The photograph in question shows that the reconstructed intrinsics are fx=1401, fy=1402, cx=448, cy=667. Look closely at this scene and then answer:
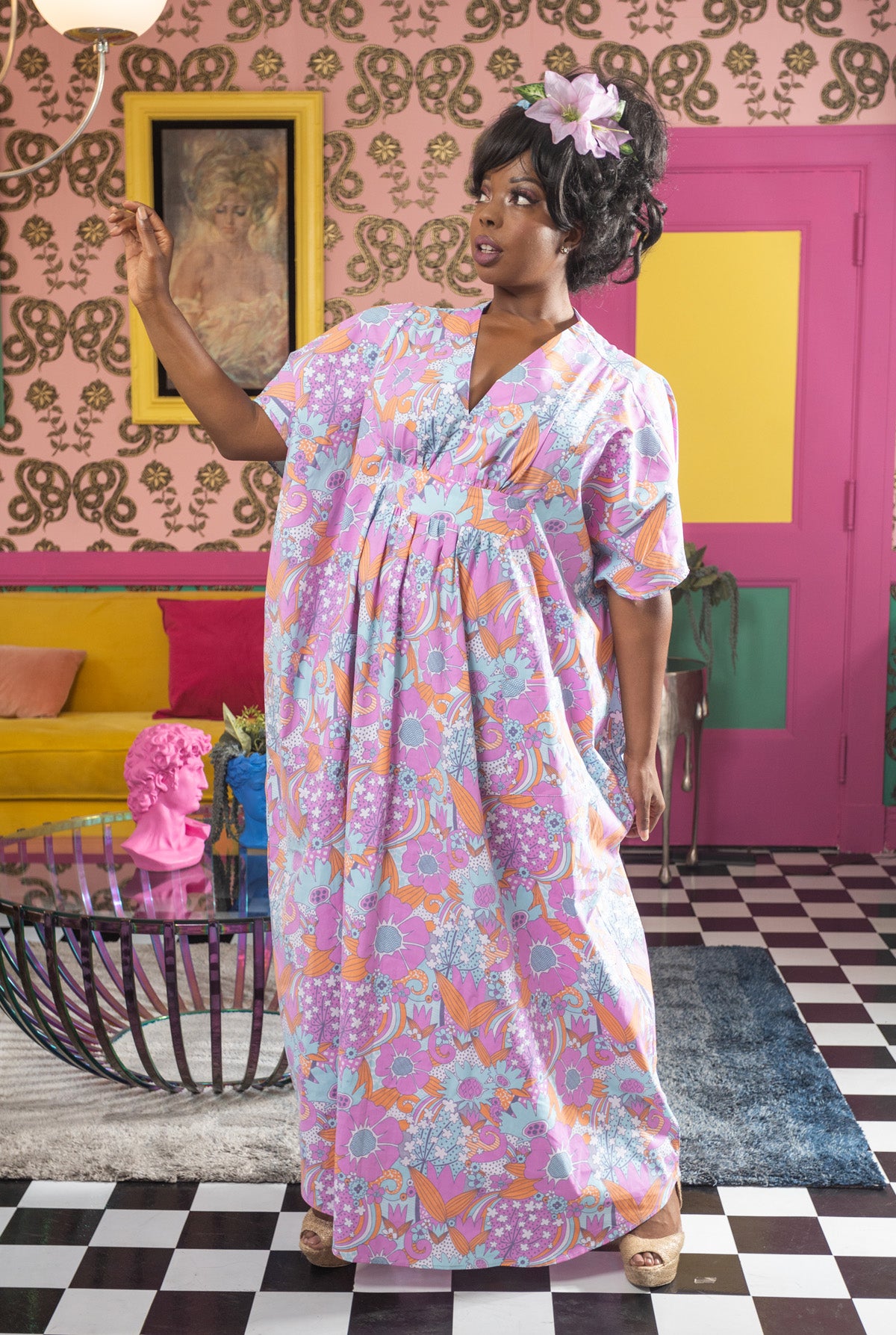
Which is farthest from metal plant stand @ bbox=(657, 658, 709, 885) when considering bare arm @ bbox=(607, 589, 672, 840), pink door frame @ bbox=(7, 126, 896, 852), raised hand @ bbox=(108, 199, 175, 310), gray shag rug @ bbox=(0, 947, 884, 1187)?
raised hand @ bbox=(108, 199, 175, 310)

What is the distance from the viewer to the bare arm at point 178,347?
188 centimetres

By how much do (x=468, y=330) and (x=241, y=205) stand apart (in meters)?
2.89

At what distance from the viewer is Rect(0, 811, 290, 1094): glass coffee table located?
96.8 inches

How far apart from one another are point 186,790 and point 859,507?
265 centimetres

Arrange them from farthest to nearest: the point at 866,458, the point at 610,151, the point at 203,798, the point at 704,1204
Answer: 1. the point at 866,458
2. the point at 203,798
3. the point at 704,1204
4. the point at 610,151

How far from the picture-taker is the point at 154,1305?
2.04 m

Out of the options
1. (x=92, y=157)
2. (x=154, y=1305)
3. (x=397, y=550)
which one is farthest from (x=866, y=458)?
(x=154, y=1305)

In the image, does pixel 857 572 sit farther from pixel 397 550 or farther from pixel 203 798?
pixel 397 550

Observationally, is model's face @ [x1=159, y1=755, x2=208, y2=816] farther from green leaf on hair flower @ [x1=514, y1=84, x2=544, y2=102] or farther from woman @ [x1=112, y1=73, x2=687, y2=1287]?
green leaf on hair flower @ [x1=514, y1=84, x2=544, y2=102]

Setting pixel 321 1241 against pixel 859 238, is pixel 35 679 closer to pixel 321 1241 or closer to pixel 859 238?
pixel 321 1241

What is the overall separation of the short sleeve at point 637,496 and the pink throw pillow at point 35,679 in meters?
2.90

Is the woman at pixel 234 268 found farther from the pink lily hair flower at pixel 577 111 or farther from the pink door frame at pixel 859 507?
the pink lily hair flower at pixel 577 111

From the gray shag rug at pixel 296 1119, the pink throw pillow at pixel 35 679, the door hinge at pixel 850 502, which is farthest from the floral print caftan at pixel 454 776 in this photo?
the door hinge at pixel 850 502

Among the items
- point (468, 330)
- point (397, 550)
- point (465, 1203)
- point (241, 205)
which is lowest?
point (465, 1203)
